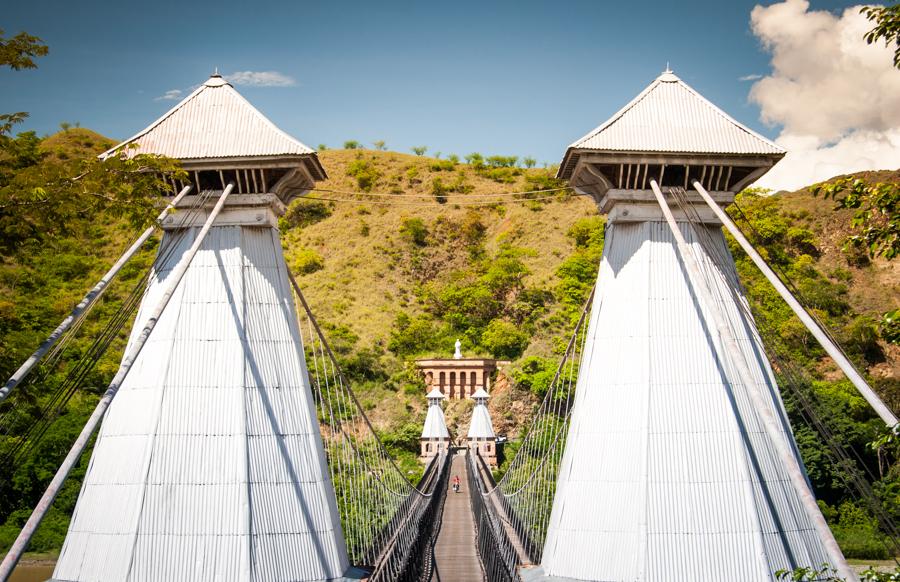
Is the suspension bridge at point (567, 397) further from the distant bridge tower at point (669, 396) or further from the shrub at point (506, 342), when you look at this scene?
the shrub at point (506, 342)

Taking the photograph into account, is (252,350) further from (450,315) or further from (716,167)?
(450,315)

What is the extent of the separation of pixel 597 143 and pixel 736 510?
6255 millimetres

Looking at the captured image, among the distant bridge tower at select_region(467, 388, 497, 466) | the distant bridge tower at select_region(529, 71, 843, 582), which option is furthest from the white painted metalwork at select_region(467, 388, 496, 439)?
the distant bridge tower at select_region(529, 71, 843, 582)

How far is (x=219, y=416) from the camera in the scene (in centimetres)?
1293

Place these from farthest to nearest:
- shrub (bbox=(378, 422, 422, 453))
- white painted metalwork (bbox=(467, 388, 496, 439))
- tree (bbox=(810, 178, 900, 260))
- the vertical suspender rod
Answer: shrub (bbox=(378, 422, 422, 453)) → white painted metalwork (bbox=(467, 388, 496, 439)) → the vertical suspender rod → tree (bbox=(810, 178, 900, 260))

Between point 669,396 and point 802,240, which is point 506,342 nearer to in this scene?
point 802,240

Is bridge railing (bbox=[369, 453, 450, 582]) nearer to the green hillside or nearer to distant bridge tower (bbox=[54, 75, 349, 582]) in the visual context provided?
distant bridge tower (bbox=[54, 75, 349, 582])

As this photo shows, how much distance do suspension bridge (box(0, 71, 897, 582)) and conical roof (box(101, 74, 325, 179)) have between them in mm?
48

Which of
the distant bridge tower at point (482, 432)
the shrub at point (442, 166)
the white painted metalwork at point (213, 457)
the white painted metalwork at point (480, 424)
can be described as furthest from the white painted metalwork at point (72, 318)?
the shrub at point (442, 166)

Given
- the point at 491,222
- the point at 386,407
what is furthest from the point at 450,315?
the point at 491,222

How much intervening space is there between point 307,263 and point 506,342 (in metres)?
27.6

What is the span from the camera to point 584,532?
42.9 feet

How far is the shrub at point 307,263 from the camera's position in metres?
84.9

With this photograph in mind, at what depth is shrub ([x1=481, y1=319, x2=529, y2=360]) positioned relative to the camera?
66.0 m
